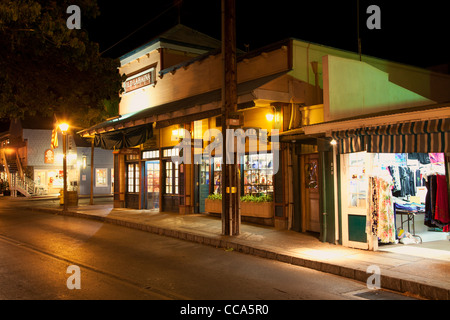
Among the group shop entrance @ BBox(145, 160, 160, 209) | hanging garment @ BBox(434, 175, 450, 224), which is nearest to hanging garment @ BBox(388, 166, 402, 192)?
hanging garment @ BBox(434, 175, 450, 224)

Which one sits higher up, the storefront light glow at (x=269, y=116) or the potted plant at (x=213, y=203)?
the storefront light glow at (x=269, y=116)

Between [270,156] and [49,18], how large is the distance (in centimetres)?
772

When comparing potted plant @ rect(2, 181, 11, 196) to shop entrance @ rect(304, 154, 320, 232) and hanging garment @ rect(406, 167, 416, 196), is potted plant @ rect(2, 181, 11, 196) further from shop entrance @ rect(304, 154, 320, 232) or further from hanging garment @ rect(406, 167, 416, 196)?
hanging garment @ rect(406, 167, 416, 196)

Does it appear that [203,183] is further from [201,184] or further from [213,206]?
[213,206]

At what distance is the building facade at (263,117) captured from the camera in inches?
410

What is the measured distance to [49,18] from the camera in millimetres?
10344

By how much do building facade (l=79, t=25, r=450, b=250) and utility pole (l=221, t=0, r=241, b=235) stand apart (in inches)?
21.5

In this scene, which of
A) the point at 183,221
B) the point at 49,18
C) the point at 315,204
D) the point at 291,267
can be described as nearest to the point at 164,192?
the point at 183,221

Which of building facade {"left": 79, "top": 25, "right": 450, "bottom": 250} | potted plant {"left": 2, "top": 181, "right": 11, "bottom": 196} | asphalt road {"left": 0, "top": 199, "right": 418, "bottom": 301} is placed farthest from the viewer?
potted plant {"left": 2, "top": 181, "right": 11, "bottom": 196}

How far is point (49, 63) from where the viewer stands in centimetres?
A: 1207

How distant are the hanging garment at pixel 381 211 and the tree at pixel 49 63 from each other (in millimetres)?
8704

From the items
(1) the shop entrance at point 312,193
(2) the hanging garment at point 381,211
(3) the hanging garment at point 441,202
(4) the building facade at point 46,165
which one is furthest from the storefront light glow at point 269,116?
(4) the building facade at point 46,165

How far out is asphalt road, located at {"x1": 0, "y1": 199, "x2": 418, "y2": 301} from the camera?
621cm

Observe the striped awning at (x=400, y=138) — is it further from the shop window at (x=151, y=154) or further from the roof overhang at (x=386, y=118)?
the shop window at (x=151, y=154)
